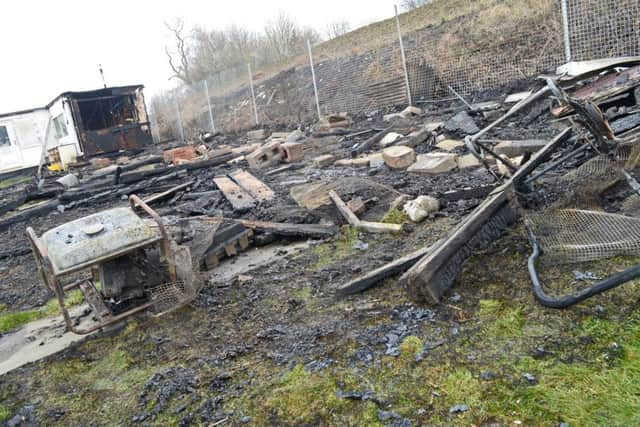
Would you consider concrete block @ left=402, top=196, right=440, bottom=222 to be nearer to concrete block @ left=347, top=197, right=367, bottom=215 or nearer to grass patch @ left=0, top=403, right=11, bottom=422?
concrete block @ left=347, top=197, right=367, bottom=215

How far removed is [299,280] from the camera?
4.52 m

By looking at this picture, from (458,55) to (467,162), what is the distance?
880 cm

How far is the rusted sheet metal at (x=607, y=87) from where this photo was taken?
200 inches

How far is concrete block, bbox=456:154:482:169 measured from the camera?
716 centimetres

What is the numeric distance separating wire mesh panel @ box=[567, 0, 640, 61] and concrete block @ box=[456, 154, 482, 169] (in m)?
6.03

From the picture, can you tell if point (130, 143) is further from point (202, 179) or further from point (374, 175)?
point (374, 175)

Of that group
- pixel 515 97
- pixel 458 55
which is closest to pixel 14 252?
pixel 515 97

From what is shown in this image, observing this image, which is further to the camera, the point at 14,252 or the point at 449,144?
the point at 449,144

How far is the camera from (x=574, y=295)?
2727 millimetres

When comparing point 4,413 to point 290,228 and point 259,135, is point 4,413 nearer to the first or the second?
point 290,228

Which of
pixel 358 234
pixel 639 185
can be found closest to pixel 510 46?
pixel 358 234

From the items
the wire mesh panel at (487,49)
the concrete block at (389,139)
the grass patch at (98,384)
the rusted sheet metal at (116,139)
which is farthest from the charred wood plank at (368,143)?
the rusted sheet metal at (116,139)

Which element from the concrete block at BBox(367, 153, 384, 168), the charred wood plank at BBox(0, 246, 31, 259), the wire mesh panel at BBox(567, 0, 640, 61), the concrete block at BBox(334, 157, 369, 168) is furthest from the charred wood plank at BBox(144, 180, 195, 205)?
the wire mesh panel at BBox(567, 0, 640, 61)

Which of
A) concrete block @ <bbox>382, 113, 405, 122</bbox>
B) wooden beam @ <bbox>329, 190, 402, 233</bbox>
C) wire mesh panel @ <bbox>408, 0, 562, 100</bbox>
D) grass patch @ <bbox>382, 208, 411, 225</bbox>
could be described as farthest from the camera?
concrete block @ <bbox>382, 113, 405, 122</bbox>
